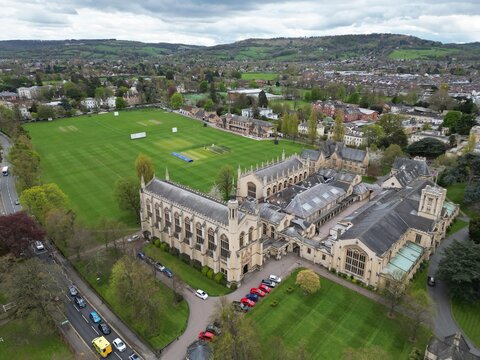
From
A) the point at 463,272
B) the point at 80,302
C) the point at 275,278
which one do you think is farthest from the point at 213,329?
the point at 463,272

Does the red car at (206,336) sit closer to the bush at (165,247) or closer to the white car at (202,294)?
the white car at (202,294)

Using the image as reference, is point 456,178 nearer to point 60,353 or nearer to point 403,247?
point 403,247

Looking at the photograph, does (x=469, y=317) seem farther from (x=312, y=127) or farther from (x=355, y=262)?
(x=312, y=127)

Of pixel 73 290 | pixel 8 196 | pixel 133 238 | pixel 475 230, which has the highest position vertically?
pixel 475 230

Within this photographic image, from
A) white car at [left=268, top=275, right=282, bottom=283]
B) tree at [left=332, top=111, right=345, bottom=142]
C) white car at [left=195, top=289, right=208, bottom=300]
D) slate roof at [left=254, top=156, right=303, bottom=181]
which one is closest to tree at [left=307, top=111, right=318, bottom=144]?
tree at [left=332, top=111, right=345, bottom=142]

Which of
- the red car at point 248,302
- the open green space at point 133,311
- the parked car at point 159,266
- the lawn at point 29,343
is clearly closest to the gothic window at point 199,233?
the parked car at point 159,266

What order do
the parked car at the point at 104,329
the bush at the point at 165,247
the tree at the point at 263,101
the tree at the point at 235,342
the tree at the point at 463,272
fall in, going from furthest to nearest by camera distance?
the tree at the point at 263,101 → the bush at the point at 165,247 → the tree at the point at 463,272 → the parked car at the point at 104,329 → the tree at the point at 235,342

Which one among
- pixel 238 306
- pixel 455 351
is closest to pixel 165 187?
pixel 238 306
